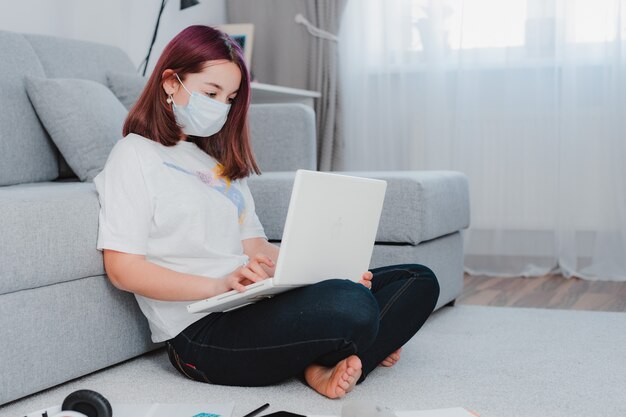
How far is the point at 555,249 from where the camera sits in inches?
127

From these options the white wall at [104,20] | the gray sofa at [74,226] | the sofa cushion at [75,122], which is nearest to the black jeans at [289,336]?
the gray sofa at [74,226]

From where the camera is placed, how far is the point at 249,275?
4.65 ft

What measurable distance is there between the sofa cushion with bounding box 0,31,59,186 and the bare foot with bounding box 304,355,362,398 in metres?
0.97

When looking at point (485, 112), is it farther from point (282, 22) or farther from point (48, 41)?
point (48, 41)

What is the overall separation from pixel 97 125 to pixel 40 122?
161 millimetres

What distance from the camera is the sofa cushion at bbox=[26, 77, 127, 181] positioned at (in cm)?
208

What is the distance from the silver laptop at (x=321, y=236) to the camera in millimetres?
1369

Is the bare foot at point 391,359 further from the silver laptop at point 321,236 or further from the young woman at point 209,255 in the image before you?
the silver laptop at point 321,236

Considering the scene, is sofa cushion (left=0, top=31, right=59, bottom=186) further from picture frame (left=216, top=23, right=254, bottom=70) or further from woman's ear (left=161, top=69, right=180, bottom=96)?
picture frame (left=216, top=23, right=254, bottom=70)

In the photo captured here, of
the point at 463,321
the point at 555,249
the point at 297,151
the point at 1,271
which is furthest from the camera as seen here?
the point at 555,249

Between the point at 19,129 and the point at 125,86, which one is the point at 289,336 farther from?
the point at 125,86

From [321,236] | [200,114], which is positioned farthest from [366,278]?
[200,114]

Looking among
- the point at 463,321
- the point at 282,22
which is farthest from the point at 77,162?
the point at 282,22

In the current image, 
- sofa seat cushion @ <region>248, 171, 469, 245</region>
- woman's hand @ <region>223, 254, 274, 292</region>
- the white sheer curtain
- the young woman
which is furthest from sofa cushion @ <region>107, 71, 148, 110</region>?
the white sheer curtain
